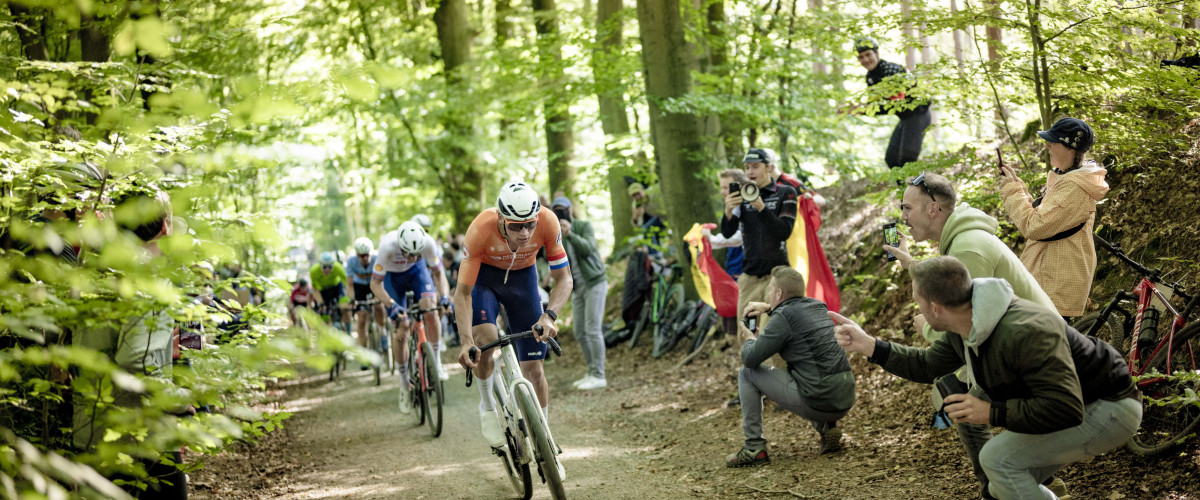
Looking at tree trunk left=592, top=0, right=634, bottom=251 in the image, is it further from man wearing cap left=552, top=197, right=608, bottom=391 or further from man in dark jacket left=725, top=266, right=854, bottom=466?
man in dark jacket left=725, top=266, right=854, bottom=466

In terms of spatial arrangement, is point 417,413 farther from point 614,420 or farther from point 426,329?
point 614,420

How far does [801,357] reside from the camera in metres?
6.28

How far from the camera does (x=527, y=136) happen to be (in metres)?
26.8

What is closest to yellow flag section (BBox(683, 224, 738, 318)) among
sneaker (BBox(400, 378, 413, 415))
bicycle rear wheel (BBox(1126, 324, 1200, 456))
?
sneaker (BBox(400, 378, 413, 415))

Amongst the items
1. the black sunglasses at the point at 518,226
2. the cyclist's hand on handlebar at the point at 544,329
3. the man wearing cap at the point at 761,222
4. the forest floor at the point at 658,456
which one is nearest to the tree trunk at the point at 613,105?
the forest floor at the point at 658,456

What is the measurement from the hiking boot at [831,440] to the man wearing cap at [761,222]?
6.09 feet

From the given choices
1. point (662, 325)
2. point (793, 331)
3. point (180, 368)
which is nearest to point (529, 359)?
point (793, 331)

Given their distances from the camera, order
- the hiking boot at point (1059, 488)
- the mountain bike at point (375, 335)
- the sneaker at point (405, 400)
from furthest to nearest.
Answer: the mountain bike at point (375, 335) → the sneaker at point (405, 400) → the hiking boot at point (1059, 488)

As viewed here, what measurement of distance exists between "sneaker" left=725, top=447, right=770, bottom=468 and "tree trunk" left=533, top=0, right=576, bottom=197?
347 inches

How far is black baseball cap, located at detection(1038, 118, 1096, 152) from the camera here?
4984 millimetres

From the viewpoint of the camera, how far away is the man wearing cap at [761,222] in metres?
7.94

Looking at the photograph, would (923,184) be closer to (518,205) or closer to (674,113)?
(518,205)

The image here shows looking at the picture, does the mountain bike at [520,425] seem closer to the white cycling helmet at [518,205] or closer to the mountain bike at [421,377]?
the white cycling helmet at [518,205]

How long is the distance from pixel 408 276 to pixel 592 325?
2.50m
